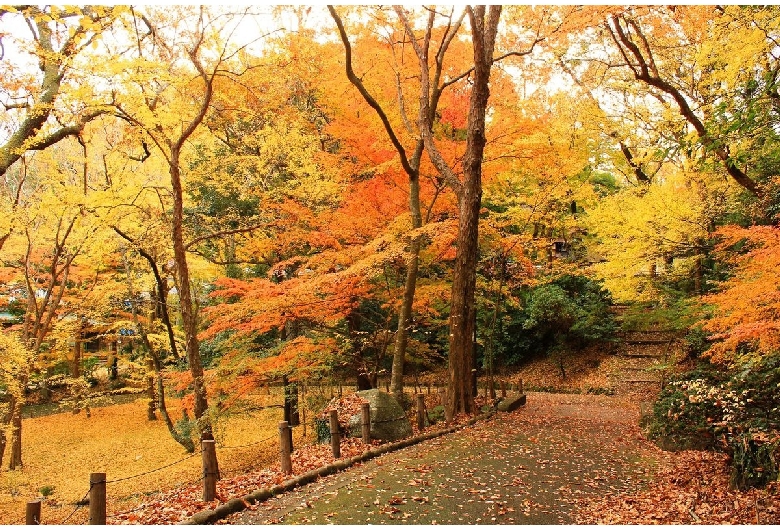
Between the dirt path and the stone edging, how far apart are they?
0.13 metres

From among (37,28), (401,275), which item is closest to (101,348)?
(401,275)

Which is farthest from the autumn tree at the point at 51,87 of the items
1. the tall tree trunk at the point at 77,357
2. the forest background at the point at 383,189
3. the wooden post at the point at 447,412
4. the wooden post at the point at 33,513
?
the tall tree trunk at the point at 77,357

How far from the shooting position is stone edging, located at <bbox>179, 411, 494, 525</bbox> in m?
5.15

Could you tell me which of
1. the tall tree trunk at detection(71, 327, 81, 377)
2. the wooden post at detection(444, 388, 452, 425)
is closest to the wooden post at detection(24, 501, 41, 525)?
the wooden post at detection(444, 388, 452, 425)

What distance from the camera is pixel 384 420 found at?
9156 millimetres

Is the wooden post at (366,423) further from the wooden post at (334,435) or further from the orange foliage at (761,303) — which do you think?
the orange foliage at (761,303)

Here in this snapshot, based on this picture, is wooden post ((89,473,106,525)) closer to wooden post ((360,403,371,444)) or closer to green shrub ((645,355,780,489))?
wooden post ((360,403,371,444))

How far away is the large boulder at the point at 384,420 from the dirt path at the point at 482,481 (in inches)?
31.9

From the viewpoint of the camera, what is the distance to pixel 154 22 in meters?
10.9

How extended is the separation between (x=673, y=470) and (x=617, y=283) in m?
8.78

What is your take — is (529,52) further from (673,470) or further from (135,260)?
(135,260)

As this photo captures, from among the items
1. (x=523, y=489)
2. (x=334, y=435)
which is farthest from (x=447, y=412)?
(x=523, y=489)

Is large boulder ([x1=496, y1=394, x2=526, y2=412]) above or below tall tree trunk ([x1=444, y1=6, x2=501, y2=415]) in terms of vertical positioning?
below

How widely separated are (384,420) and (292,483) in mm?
3206
